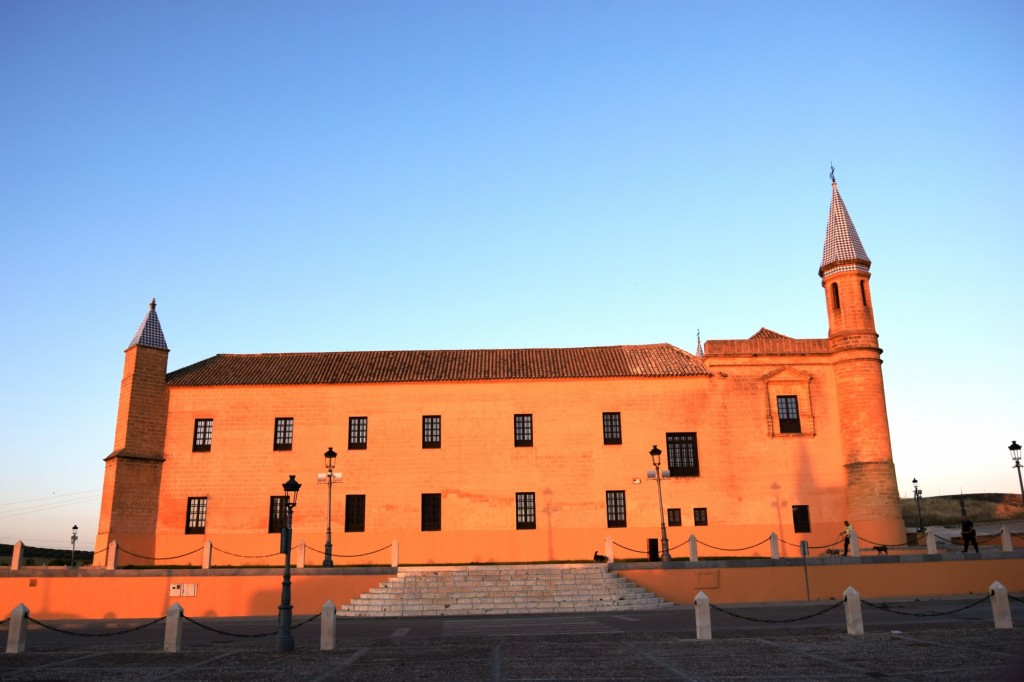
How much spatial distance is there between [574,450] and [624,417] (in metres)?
2.80

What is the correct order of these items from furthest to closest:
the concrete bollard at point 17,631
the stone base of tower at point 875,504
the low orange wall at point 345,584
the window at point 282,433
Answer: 1. the window at point 282,433
2. the stone base of tower at point 875,504
3. the low orange wall at point 345,584
4. the concrete bollard at point 17,631

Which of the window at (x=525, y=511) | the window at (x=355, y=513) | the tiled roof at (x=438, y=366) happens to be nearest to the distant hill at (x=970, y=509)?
the tiled roof at (x=438, y=366)

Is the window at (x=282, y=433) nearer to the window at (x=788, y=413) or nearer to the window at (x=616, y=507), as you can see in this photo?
the window at (x=616, y=507)

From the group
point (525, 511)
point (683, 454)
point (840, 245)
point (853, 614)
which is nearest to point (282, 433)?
point (525, 511)

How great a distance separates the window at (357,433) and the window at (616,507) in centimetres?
1134

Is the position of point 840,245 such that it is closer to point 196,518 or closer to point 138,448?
point 196,518

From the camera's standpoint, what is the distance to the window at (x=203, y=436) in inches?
1384

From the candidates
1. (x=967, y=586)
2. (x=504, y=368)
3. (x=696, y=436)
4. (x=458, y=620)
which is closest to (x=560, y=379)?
(x=504, y=368)

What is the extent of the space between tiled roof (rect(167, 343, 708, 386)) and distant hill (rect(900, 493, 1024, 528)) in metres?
27.9

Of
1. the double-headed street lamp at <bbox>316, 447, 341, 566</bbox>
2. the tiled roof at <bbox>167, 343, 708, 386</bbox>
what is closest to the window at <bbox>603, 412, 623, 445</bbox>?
the tiled roof at <bbox>167, 343, 708, 386</bbox>

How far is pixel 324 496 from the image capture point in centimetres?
3419

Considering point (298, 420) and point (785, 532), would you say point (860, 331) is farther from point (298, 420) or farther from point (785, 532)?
point (298, 420)

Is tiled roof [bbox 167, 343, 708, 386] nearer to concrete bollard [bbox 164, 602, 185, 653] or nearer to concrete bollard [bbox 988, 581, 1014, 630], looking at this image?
concrete bollard [bbox 988, 581, 1014, 630]

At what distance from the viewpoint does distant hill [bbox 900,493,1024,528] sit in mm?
54062
